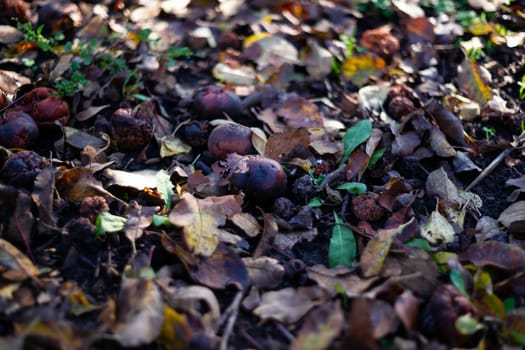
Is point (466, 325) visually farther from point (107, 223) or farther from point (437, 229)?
point (107, 223)

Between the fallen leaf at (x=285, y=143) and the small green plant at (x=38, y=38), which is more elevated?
the small green plant at (x=38, y=38)

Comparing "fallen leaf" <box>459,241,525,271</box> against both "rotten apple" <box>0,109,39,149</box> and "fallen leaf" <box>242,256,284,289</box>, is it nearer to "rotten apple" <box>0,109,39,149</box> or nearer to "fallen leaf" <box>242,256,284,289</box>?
"fallen leaf" <box>242,256,284,289</box>

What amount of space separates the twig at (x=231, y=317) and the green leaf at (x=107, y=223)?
1.57 feet

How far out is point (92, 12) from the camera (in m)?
3.10

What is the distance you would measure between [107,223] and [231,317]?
0.55 m

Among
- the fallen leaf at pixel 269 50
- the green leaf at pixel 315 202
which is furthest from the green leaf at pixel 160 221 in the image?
the fallen leaf at pixel 269 50

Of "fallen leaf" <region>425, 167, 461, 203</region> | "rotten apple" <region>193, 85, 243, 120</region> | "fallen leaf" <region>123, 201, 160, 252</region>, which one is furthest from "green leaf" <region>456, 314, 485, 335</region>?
"rotten apple" <region>193, 85, 243, 120</region>

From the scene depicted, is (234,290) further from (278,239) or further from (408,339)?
(408,339)

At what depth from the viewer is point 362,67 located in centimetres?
302

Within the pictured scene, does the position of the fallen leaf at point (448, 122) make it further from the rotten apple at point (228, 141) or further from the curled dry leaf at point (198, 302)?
the curled dry leaf at point (198, 302)

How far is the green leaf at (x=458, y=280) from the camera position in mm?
1722

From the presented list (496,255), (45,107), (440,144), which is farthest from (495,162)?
(45,107)

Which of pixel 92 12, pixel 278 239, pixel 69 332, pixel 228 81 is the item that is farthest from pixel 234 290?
pixel 92 12

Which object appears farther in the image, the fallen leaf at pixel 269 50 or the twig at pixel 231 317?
the fallen leaf at pixel 269 50
